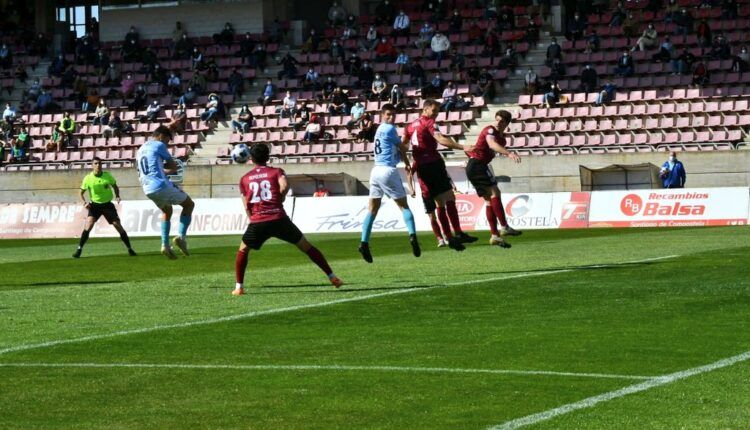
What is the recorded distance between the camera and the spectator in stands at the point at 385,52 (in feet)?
163

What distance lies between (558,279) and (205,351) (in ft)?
20.9

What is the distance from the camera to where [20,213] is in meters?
39.8

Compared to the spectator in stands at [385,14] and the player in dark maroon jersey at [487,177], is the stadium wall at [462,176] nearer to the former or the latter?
the spectator in stands at [385,14]

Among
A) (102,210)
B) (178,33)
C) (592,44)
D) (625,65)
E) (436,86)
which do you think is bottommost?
(102,210)

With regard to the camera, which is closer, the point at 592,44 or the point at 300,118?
the point at 592,44

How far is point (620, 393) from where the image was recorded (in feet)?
27.7

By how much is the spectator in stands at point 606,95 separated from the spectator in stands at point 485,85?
3.84m

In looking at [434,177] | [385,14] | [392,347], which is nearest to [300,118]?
[385,14]

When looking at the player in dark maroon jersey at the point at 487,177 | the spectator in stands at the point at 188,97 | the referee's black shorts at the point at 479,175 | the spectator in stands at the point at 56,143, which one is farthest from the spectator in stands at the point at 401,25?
the referee's black shorts at the point at 479,175

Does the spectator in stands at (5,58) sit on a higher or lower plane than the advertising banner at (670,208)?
higher

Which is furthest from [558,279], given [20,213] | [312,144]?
[312,144]

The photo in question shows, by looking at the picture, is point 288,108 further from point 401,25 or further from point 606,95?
point 606,95

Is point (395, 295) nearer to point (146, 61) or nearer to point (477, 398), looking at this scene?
point (477, 398)

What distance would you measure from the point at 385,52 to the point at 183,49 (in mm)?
9102
